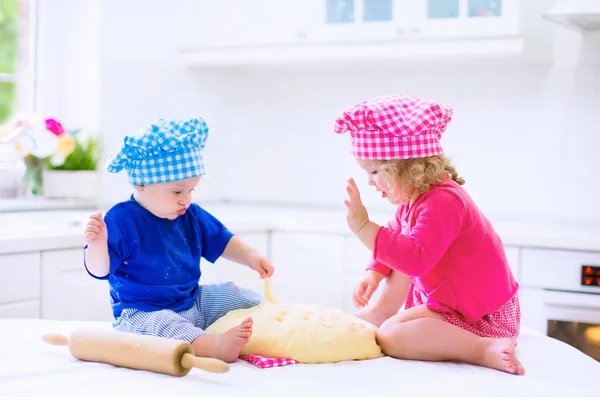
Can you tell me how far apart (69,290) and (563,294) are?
1499 millimetres

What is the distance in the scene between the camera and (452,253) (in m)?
1.63

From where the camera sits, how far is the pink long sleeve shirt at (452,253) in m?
1.56

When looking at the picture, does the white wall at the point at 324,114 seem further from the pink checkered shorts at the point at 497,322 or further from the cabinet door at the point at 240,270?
the pink checkered shorts at the point at 497,322

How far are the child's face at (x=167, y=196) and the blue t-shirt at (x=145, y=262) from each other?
0.09 feet

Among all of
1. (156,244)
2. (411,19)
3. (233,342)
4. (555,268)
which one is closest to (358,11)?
(411,19)

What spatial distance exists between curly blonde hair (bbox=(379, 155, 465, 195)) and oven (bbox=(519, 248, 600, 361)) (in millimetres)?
903

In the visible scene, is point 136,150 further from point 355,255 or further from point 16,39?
point 16,39

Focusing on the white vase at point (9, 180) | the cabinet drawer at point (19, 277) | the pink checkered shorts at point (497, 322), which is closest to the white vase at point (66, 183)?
the white vase at point (9, 180)

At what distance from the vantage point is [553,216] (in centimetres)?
295

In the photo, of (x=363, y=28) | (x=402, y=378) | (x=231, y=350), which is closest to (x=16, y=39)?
(x=363, y=28)

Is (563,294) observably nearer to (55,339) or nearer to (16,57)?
(55,339)

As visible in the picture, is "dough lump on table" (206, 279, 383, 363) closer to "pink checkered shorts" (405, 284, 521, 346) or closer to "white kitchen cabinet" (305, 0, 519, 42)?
"pink checkered shorts" (405, 284, 521, 346)

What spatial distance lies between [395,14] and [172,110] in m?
1.01

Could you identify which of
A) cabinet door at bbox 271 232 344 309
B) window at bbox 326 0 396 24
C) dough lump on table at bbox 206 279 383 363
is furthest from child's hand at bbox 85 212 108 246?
window at bbox 326 0 396 24
